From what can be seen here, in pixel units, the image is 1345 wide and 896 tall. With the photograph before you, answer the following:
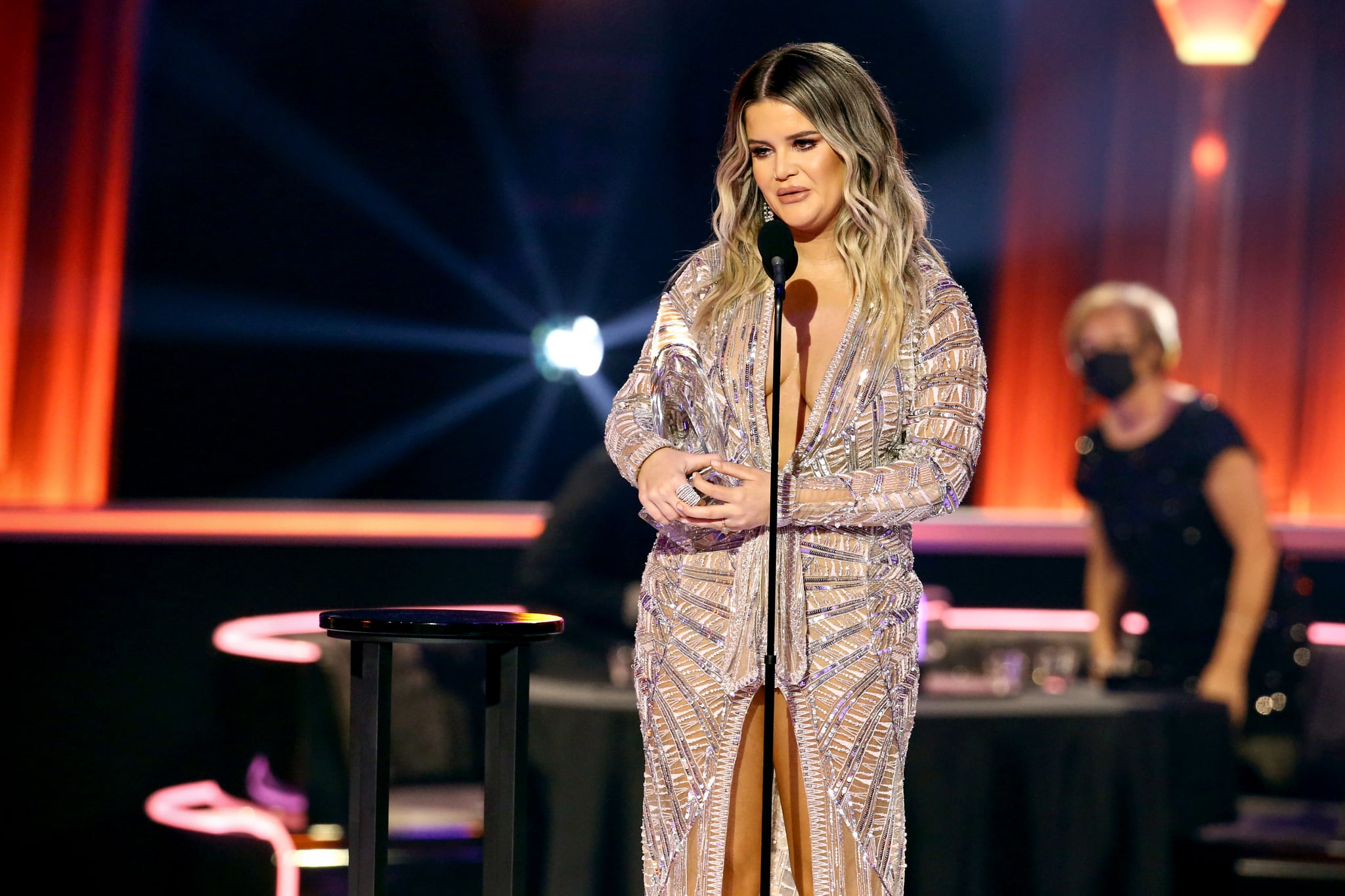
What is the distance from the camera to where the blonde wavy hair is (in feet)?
6.58

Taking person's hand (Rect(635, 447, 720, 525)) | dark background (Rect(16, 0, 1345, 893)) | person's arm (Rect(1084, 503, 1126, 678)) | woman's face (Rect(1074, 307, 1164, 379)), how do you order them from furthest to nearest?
dark background (Rect(16, 0, 1345, 893)) < woman's face (Rect(1074, 307, 1164, 379)) < person's arm (Rect(1084, 503, 1126, 678)) < person's hand (Rect(635, 447, 720, 525))

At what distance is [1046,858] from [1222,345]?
380 centimetres

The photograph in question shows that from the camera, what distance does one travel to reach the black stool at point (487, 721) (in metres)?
1.98

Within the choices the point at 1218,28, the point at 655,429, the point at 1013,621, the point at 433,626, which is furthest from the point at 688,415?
the point at 1218,28

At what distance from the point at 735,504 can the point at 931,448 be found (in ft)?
0.89

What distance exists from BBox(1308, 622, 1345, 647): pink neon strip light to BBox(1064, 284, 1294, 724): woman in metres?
0.15

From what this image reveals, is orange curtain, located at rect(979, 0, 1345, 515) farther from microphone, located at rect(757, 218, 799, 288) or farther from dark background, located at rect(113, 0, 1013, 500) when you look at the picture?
microphone, located at rect(757, 218, 799, 288)

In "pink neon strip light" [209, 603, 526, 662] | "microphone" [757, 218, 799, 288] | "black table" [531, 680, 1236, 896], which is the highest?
"microphone" [757, 218, 799, 288]

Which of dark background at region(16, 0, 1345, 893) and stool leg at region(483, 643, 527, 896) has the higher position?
dark background at region(16, 0, 1345, 893)

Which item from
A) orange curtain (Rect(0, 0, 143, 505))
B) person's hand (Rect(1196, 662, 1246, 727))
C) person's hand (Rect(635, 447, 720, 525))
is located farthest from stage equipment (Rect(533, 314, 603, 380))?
person's hand (Rect(635, 447, 720, 525))

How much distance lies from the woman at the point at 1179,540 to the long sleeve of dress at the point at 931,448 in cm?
258

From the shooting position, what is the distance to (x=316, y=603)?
5.49 meters

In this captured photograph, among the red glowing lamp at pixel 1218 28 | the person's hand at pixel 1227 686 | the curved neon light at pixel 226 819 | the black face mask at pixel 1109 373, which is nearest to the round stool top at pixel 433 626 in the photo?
the curved neon light at pixel 226 819

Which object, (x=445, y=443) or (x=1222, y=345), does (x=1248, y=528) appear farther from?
(x=445, y=443)
